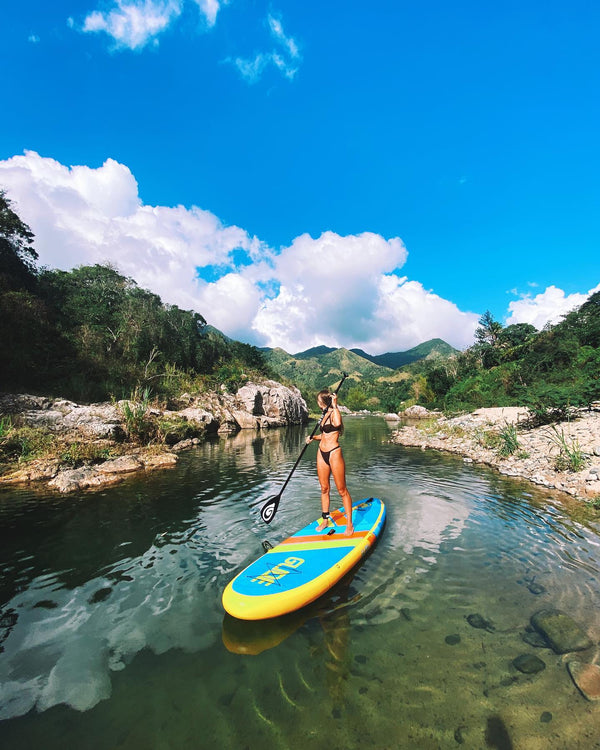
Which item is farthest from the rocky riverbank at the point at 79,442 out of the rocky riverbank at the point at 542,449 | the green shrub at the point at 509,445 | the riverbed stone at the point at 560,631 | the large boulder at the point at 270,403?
the large boulder at the point at 270,403

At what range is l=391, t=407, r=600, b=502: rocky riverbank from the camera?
8.94 m

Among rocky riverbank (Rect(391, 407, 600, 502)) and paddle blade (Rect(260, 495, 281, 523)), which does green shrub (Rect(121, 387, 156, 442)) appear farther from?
rocky riverbank (Rect(391, 407, 600, 502))

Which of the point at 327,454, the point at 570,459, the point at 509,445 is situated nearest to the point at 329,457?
the point at 327,454

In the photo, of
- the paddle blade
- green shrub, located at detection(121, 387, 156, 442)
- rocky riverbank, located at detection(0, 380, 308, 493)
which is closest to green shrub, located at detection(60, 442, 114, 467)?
rocky riverbank, located at detection(0, 380, 308, 493)

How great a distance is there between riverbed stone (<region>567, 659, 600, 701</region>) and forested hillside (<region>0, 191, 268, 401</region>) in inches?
977

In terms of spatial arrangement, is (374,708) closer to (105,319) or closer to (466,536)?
(466,536)

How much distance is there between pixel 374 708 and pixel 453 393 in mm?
44471

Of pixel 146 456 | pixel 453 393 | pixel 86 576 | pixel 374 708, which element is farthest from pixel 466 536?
pixel 453 393

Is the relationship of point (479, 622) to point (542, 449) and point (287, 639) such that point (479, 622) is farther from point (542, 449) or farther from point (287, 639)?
point (542, 449)

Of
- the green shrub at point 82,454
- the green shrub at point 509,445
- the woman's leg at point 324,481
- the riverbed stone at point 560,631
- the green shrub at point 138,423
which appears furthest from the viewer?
the green shrub at point 138,423

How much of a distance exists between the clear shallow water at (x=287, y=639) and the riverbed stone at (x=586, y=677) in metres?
0.08

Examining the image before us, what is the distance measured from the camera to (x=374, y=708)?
9.14 ft

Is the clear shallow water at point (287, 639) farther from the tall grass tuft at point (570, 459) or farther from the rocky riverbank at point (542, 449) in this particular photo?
the tall grass tuft at point (570, 459)

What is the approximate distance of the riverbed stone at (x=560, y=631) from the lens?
11.1 ft
